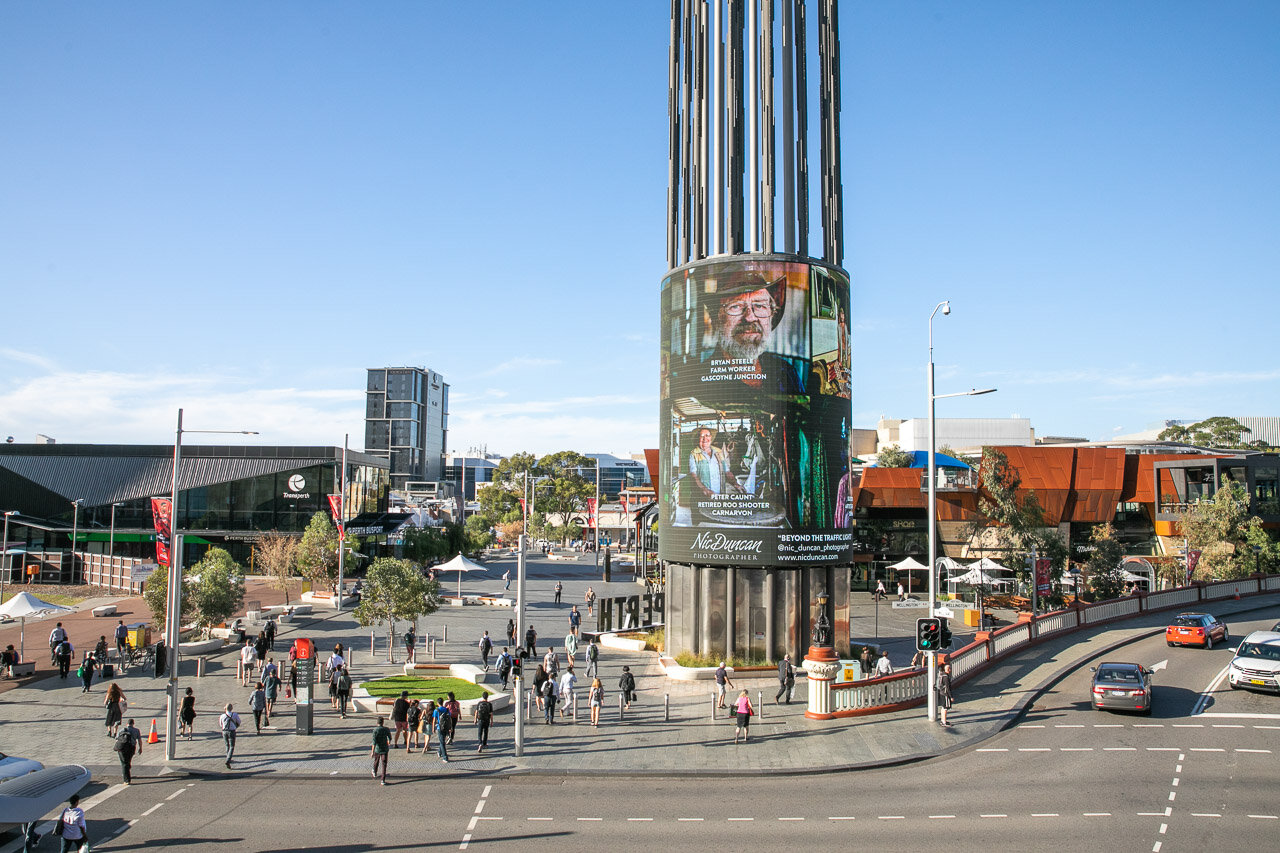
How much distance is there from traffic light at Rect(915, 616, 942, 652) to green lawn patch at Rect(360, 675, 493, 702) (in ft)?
43.6

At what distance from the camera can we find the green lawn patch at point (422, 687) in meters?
27.2

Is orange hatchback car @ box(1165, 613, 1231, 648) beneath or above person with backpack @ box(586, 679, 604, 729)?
above

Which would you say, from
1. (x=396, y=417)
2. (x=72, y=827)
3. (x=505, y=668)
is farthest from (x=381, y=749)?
(x=396, y=417)

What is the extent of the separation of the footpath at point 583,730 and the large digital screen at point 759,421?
5356 millimetres

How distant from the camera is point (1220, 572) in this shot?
52344 mm

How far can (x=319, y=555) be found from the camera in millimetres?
55156

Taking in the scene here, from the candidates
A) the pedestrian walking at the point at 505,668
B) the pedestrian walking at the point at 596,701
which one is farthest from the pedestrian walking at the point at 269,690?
the pedestrian walking at the point at 596,701

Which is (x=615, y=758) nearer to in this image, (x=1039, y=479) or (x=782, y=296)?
(x=782, y=296)

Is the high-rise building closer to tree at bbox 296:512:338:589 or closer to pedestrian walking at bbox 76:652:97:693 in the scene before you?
tree at bbox 296:512:338:589

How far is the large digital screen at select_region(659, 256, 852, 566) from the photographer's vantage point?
109 feet

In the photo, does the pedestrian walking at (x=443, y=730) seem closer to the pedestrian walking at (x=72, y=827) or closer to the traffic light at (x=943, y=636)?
the pedestrian walking at (x=72, y=827)

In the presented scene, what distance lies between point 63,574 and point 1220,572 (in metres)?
81.2

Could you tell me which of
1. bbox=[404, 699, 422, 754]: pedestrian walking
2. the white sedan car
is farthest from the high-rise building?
the white sedan car

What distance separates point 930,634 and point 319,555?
1648 inches
